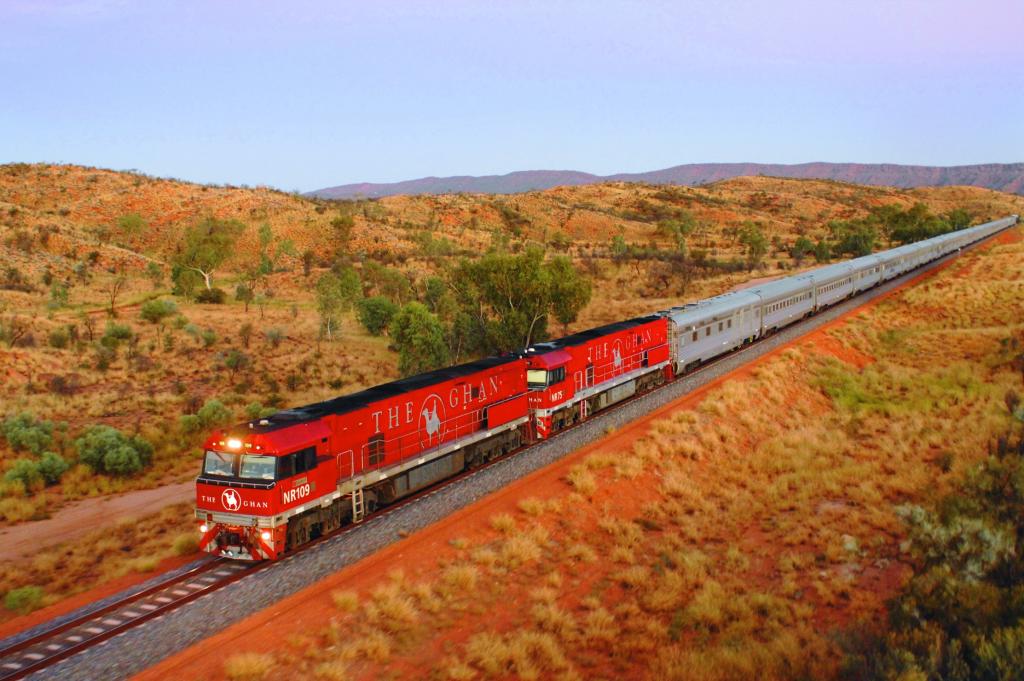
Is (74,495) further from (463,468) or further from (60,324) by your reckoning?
(60,324)

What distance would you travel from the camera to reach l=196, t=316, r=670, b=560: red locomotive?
16297 millimetres

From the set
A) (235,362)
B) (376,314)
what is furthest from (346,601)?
(376,314)

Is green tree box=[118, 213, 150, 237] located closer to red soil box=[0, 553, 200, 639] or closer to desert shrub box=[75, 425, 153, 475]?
desert shrub box=[75, 425, 153, 475]

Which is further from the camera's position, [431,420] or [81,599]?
[431,420]

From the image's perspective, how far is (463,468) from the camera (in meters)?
22.9

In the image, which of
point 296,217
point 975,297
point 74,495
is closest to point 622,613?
point 74,495

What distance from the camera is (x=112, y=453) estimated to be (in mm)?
27250

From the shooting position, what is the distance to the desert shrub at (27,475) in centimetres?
2549

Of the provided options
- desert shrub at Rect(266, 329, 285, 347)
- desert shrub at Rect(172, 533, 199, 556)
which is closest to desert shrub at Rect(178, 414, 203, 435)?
desert shrub at Rect(172, 533, 199, 556)

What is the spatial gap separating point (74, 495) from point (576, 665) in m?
20.6

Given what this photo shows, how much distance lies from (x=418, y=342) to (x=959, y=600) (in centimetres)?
3196

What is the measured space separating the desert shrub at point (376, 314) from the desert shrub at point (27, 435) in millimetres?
24597

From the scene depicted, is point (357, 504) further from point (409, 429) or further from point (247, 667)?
point (247, 667)

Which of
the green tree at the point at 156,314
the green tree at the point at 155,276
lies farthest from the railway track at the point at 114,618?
the green tree at the point at 155,276
